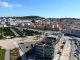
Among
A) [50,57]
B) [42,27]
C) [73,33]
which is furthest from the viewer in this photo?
[42,27]

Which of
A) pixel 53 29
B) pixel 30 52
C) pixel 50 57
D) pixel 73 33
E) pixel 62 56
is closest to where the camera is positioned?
pixel 50 57

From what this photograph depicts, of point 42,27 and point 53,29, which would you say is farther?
point 42,27

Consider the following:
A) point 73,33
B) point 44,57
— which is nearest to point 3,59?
point 44,57

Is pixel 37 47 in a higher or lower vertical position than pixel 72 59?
higher

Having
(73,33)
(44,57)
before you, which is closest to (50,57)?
(44,57)

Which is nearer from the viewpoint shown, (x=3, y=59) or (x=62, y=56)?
(x=3, y=59)

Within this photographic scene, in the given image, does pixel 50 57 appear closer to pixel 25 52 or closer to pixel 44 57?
pixel 44 57

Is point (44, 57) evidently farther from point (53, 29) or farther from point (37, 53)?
point (53, 29)

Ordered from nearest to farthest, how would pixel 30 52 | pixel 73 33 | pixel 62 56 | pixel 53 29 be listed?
1. pixel 62 56
2. pixel 30 52
3. pixel 73 33
4. pixel 53 29

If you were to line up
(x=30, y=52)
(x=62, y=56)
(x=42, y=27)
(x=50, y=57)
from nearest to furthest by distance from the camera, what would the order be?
1. (x=50, y=57)
2. (x=62, y=56)
3. (x=30, y=52)
4. (x=42, y=27)
